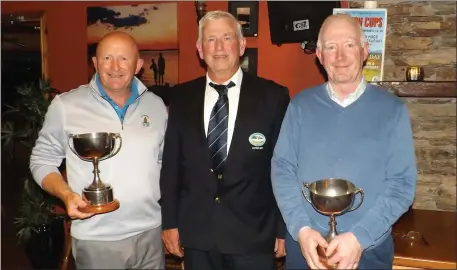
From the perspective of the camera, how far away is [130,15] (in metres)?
3.73

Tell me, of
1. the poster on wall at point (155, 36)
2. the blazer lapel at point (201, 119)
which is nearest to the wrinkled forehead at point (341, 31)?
the blazer lapel at point (201, 119)

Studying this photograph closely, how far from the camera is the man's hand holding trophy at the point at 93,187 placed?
188 cm

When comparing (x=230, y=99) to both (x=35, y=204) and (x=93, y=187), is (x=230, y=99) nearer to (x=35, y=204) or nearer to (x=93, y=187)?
(x=93, y=187)

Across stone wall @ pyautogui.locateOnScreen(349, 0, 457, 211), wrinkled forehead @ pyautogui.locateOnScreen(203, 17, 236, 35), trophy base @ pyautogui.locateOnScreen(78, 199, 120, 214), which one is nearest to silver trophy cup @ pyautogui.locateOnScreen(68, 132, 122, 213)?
trophy base @ pyautogui.locateOnScreen(78, 199, 120, 214)

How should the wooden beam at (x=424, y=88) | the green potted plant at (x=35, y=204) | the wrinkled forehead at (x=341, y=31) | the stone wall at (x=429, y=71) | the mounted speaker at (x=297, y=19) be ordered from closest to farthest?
the wrinkled forehead at (x=341, y=31), the wooden beam at (x=424, y=88), the stone wall at (x=429, y=71), the mounted speaker at (x=297, y=19), the green potted plant at (x=35, y=204)

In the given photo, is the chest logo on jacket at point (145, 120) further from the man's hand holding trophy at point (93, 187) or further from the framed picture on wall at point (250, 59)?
the framed picture on wall at point (250, 59)

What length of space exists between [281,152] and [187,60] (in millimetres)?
1944

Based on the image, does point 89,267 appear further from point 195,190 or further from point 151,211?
point 195,190

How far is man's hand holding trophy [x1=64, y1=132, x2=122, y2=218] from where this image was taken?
1885mm

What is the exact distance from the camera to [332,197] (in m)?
1.64

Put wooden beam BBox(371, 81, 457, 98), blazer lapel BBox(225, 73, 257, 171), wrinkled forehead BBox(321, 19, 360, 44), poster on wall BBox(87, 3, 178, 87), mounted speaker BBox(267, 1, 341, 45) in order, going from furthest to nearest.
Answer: poster on wall BBox(87, 3, 178, 87), mounted speaker BBox(267, 1, 341, 45), wooden beam BBox(371, 81, 457, 98), blazer lapel BBox(225, 73, 257, 171), wrinkled forehead BBox(321, 19, 360, 44)

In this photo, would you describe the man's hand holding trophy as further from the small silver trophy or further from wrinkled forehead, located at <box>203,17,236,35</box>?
the small silver trophy

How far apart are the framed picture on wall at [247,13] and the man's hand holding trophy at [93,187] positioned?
1.80m

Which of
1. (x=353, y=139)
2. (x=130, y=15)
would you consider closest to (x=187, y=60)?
(x=130, y=15)
